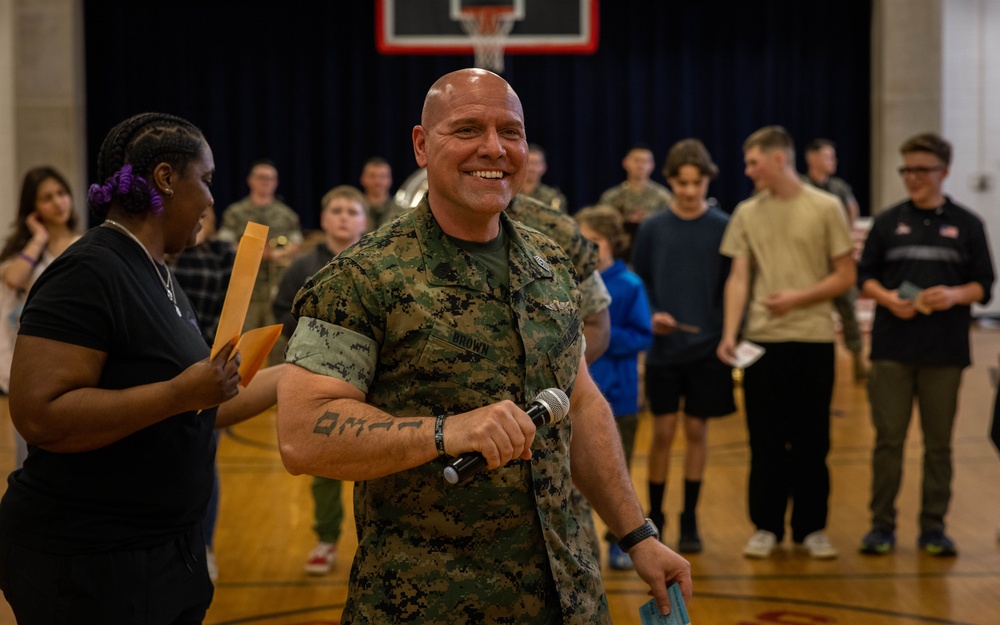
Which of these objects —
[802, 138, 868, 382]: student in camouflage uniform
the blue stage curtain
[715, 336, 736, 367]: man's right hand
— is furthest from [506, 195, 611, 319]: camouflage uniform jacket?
the blue stage curtain

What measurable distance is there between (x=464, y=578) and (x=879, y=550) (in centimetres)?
384

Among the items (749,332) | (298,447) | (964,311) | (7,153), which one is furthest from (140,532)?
(7,153)

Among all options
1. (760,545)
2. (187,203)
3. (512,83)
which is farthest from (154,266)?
(512,83)

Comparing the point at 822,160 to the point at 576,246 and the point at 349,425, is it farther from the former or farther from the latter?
the point at 349,425

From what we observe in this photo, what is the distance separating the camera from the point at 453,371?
211 centimetres

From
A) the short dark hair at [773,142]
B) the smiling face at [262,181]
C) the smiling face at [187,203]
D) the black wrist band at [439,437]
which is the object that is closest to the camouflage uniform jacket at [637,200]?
the smiling face at [262,181]

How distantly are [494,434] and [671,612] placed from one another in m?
0.72

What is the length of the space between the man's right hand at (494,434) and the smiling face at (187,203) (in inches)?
41.3

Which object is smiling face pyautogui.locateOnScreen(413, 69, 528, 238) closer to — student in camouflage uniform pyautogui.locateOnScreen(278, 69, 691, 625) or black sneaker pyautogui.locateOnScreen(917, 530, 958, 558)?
student in camouflage uniform pyautogui.locateOnScreen(278, 69, 691, 625)

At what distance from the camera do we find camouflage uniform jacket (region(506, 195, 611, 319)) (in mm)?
3889

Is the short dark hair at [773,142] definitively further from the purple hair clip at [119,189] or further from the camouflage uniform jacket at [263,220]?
the camouflage uniform jacket at [263,220]

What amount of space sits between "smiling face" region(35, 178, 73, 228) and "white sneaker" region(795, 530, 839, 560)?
12.5 feet

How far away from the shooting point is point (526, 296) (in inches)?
87.4

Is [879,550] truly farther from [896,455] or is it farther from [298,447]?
[298,447]
